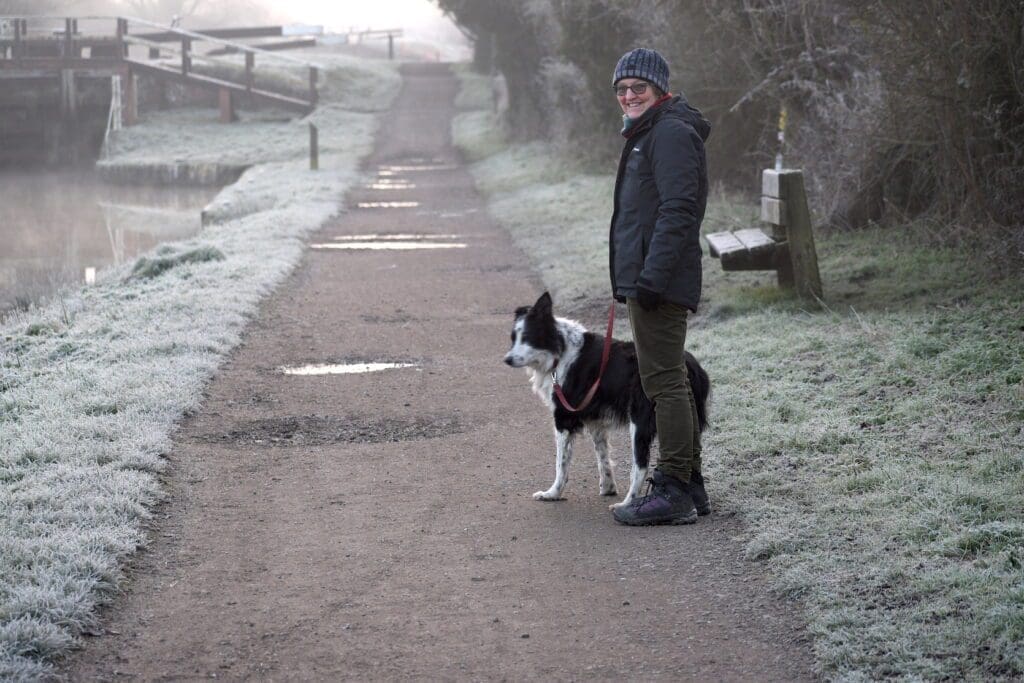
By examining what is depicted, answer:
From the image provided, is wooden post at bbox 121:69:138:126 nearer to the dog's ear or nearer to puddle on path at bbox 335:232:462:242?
puddle on path at bbox 335:232:462:242

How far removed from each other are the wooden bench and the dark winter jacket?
5.22 m

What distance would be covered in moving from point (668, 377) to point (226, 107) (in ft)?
142

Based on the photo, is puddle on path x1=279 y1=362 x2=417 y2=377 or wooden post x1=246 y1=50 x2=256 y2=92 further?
wooden post x1=246 y1=50 x2=256 y2=92

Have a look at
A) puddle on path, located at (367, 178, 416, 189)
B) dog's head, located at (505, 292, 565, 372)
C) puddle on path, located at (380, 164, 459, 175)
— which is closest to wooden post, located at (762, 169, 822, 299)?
dog's head, located at (505, 292, 565, 372)

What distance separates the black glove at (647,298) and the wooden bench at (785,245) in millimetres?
5409

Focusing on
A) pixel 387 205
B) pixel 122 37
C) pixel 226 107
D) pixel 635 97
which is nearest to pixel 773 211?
pixel 635 97

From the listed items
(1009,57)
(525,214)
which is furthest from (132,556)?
(525,214)

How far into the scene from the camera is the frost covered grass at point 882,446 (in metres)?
4.69

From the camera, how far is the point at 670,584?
17.8ft

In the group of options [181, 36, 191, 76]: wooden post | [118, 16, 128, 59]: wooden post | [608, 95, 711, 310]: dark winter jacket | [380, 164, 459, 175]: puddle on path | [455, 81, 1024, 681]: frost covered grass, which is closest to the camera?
[455, 81, 1024, 681]: frost covered grass

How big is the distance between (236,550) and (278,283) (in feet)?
28.6

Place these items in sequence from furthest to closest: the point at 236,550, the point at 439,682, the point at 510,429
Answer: the point at 510,429 < the point at 236,550 < the point at 439,682

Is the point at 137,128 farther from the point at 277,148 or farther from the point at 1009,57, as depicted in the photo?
the point at 1009,57

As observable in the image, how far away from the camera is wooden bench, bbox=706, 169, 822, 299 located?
432 inches
